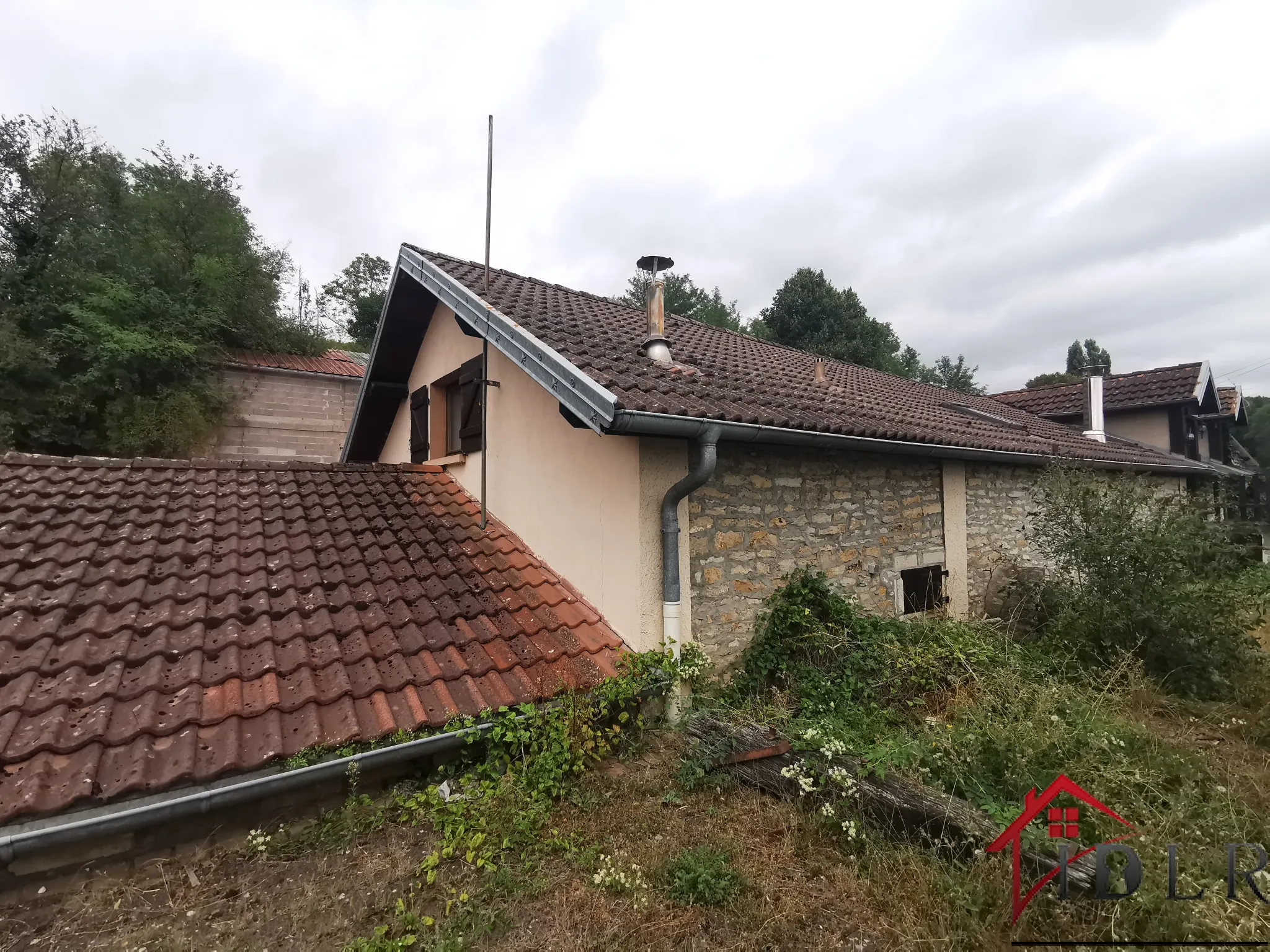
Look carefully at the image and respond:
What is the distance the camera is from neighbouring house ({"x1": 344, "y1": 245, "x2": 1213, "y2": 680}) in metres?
4.05

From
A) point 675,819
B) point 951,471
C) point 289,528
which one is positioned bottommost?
point 675,819

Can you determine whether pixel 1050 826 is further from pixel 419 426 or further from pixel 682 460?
pixel 419 426

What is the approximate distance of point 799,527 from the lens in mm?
4941

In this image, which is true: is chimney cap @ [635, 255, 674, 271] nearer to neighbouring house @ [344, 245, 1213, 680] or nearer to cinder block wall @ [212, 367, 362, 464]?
neighbouring house @ [344, 245, 1213, 680]

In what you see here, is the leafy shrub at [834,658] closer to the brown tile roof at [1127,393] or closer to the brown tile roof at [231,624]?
the brown tile roof at [231,624]

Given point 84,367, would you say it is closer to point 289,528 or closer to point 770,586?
point 289,528

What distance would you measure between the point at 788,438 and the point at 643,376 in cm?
124

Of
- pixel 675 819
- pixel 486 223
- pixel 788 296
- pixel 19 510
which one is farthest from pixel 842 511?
pixel 788 296

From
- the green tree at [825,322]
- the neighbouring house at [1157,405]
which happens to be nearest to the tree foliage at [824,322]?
the green tree at [825,322]

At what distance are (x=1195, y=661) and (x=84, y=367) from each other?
1862 centimetres

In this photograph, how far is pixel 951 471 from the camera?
6363mm

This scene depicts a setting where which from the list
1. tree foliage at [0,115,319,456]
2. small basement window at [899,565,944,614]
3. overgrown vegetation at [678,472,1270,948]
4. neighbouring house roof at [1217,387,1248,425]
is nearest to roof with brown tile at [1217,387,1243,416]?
neighbouring house roof at [1217,387,1248,425]

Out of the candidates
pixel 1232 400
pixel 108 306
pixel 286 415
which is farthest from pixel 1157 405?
pixel 108 306

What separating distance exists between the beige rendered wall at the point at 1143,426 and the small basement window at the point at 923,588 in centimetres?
1111
